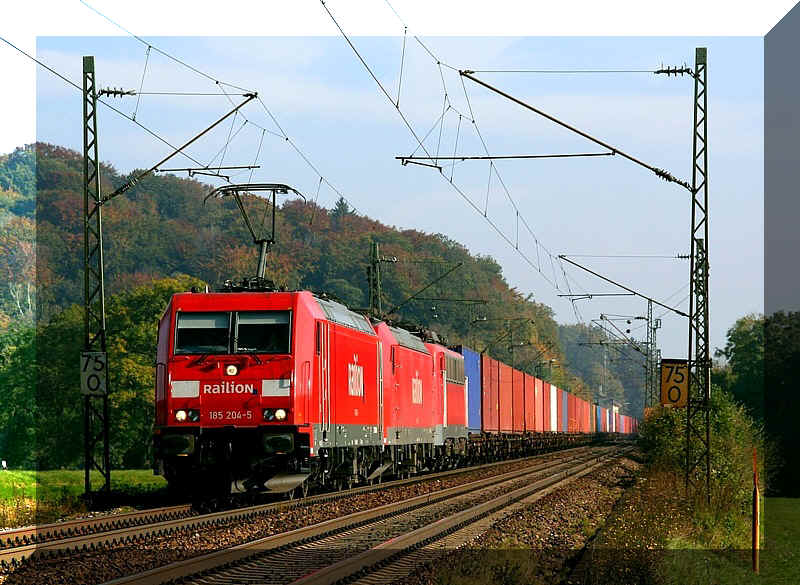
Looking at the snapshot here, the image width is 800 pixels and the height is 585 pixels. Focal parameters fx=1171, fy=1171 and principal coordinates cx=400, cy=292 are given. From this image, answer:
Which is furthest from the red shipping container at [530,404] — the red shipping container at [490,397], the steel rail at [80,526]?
the steel rail at [80,526]

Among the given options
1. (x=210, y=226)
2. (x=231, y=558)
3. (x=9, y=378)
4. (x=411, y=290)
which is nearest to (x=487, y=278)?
(x=411, y=290)

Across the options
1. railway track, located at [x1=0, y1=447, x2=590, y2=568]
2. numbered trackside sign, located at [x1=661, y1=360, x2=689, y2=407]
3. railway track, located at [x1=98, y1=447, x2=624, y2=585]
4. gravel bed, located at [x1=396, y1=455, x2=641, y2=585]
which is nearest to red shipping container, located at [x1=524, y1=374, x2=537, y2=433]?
numbered trackside sign, located at [x1=661, y1=360, x2=689, y2=407]

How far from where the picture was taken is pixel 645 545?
16266 mm

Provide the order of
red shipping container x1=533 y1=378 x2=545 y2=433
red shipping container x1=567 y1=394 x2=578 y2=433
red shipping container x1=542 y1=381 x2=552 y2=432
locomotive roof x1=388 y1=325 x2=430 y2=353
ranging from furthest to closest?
red shipping container x1=567 y1=394 x2=578 y2=433
red shipping container x1=542 y1=381 x2=552 y2=432
red shipping container x1=533 y1=378 x2=545 y2=433
locomotive roof x1=388 y1=325 x2=430 y2=353

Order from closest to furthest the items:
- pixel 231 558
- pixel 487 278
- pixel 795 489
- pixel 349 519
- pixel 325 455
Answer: pixel 231 558
pixel 349 519
pixel 325 455
pixel 795 489
pixel 487 278

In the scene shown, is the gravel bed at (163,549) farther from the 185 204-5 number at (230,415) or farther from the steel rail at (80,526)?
the 185 204-5 number at (230,415)

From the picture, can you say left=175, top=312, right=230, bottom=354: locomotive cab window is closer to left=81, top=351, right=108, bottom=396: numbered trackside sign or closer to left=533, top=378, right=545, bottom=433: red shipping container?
left=81, top=351, right=108, bottom=396: numbered trackside sign

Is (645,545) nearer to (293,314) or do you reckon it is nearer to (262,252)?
(293,314)

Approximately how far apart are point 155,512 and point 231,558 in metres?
6.35

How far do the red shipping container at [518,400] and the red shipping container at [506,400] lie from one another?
0.54 meters

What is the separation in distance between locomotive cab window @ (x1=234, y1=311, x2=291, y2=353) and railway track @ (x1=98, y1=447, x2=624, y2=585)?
3.36 metres

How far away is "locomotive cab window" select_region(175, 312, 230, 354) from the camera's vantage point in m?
21.1

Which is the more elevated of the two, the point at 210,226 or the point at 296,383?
the point at 210,226

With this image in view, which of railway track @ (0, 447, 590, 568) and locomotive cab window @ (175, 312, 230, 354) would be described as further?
locomotive cab window @ (175, 312, 230, 354)
